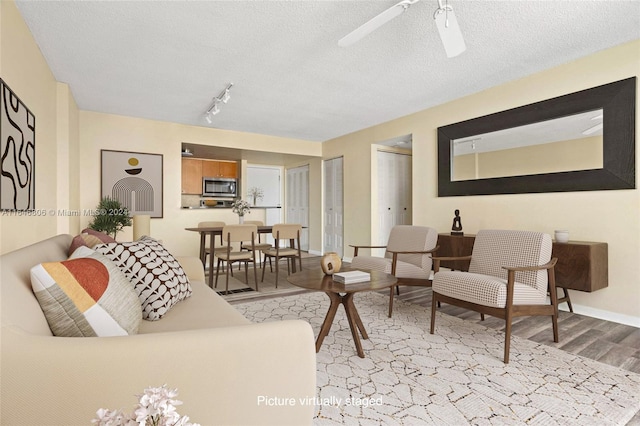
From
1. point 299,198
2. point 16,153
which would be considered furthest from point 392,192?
point 16,153

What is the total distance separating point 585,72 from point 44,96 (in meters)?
5.29

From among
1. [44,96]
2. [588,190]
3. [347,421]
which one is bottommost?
[347,421]

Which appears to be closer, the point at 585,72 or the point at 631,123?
the point at 631,123

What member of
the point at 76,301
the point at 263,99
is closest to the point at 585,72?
the point at 263,99

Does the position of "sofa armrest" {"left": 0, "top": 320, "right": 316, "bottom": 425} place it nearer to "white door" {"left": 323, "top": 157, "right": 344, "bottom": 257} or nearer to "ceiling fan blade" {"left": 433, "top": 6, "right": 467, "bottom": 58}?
"ceiling fan blade" {"left": 433, "top": 6, "right": 467, "bottom": 58}

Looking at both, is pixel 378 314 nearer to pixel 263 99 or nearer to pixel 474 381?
pixel 474 381

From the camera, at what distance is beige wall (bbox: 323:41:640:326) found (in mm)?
2912

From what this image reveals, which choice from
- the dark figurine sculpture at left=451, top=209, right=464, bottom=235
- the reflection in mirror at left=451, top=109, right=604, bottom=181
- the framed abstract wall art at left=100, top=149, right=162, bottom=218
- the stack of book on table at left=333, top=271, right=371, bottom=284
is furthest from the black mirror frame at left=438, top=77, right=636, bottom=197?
the framed abstract wall art at left=100, top=149, right=162, bottom=218

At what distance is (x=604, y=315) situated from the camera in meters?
3.04

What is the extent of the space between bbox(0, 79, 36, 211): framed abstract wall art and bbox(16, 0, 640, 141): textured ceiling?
78 centimetres

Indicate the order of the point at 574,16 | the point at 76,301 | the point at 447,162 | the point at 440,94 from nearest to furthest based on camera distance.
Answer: the point at 76,301
the point at 574,16
the point at 440,94
the point at 447,162

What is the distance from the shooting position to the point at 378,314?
312cm

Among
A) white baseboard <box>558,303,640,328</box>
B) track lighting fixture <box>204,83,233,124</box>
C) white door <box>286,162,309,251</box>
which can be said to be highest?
track lighting fixture <box>204,83,233,124</box>

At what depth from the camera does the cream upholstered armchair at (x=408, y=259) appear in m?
3.13
